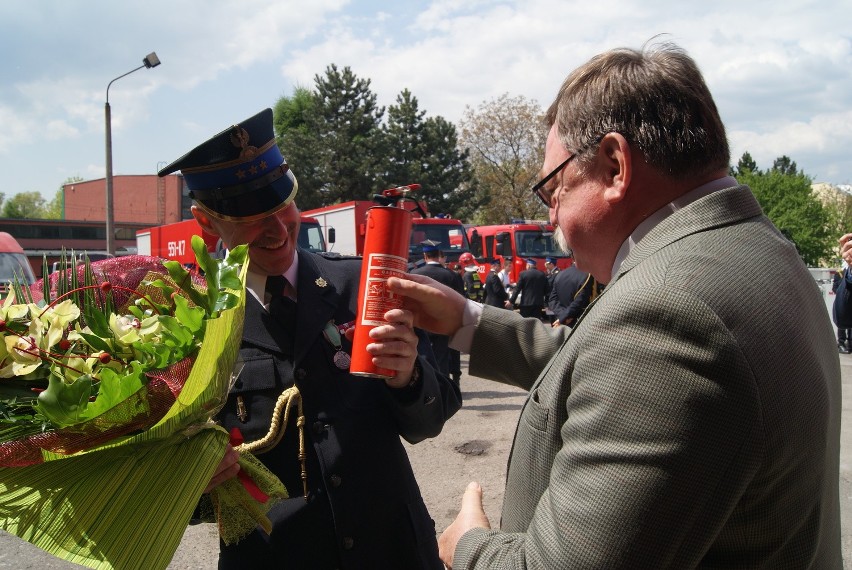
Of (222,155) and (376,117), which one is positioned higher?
(376,117)

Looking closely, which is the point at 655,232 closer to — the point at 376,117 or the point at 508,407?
the point at 508,407

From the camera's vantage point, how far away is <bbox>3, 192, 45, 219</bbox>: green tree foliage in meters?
80.4

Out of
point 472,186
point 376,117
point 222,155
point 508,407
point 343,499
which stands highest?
point 376,117

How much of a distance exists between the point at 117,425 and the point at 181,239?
17534 mm

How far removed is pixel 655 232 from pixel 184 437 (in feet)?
3.33

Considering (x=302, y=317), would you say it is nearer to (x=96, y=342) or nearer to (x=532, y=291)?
(x=96, y=342)

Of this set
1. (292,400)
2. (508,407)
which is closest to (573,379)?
(292,400)

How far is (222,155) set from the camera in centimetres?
206

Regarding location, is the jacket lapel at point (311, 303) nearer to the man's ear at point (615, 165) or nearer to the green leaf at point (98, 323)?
the green leaf at point (98, 323)

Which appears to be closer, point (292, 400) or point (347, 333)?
point (292, 400)

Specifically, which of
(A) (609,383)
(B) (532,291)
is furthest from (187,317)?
(B) (532,291)

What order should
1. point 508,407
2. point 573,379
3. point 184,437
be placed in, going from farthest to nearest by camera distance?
point 508,407 < point 184,437 < point 573,379

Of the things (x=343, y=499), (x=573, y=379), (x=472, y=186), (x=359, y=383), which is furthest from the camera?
(x=472, y=186)

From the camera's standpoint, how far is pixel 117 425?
4.11ft
